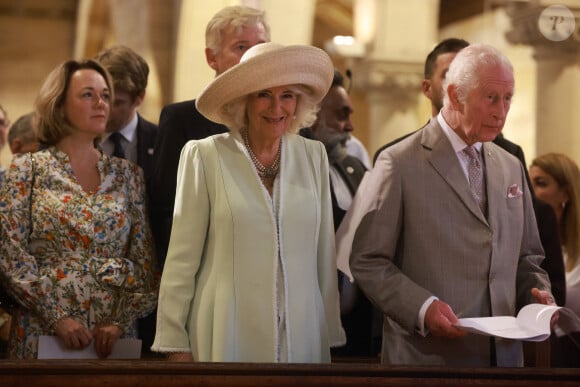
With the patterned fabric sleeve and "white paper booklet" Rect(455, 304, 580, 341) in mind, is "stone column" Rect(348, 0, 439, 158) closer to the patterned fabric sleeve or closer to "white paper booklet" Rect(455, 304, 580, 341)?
the patterned fabric sleeve

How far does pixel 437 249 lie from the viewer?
4.15m

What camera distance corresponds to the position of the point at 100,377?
Answer: 3.49 meters

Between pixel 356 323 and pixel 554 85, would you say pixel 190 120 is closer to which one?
pixel 356 323

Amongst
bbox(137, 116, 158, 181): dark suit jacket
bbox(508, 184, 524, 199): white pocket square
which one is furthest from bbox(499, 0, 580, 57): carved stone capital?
bbox(508, 184, 524, 199): white pocket square

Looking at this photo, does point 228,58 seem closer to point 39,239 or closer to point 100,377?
point 39,239

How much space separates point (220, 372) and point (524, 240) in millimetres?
1446

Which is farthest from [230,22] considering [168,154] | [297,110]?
[297,110]

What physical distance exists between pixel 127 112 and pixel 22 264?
1.32 m

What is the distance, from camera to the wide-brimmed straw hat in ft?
13.5

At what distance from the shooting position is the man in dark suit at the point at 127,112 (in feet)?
18.7

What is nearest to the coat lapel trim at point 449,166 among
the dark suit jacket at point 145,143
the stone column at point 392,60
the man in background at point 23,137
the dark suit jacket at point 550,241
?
the dark suit jacket at point 550,241

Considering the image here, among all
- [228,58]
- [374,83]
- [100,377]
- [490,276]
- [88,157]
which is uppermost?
[374,83]

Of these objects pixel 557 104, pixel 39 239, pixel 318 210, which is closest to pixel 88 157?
pixel 39 239

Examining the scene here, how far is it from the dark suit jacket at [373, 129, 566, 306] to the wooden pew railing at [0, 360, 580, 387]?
1.75 metres
